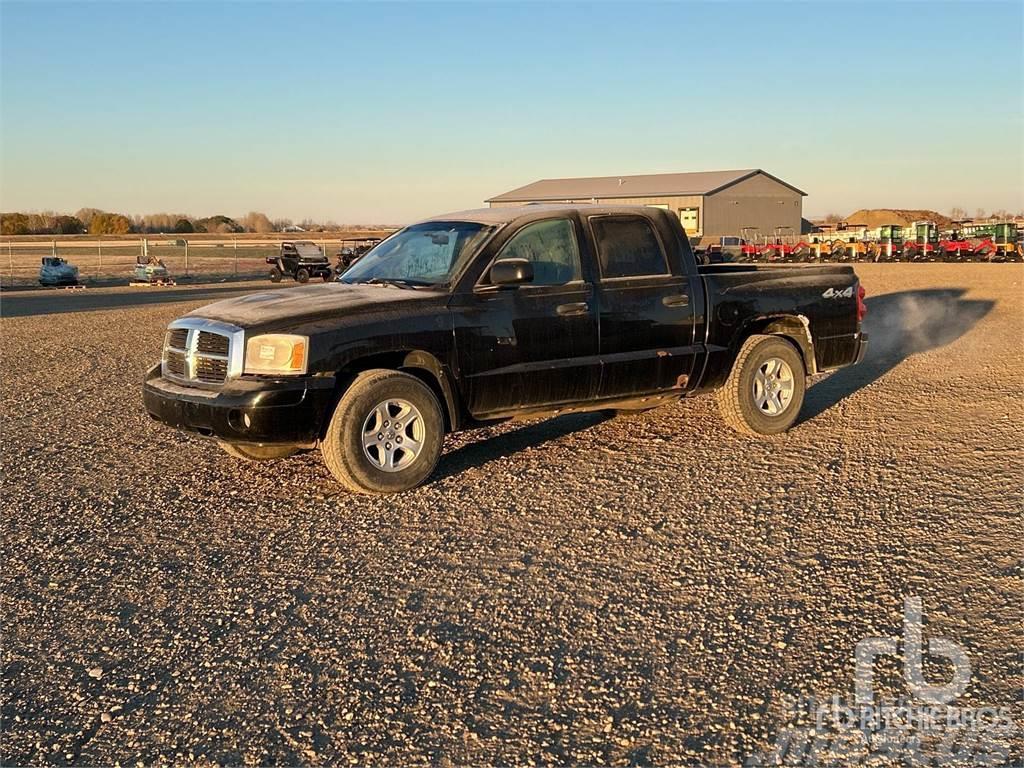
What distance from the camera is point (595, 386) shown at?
7062mm

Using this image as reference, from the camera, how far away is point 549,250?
23.2 ft

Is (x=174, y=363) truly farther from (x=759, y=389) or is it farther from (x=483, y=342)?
(x=759, y=389)

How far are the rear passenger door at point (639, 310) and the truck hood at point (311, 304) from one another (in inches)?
52.2

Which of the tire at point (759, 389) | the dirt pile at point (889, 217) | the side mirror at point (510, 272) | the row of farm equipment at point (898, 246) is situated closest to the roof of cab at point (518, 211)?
the side mirror at point (510, 272)

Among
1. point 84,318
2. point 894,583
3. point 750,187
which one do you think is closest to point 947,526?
point 894,583

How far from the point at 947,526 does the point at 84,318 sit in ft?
65.5

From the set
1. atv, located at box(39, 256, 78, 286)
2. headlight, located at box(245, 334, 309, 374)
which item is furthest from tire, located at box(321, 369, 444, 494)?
atv, located at box(39, 256, 78, 286)

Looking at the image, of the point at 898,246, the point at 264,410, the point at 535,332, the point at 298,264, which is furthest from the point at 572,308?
the point at 898,246

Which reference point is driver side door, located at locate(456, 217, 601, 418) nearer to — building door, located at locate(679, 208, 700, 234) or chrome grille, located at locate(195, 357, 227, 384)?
chrome grille, located at locate(195, 357, 227, 384)

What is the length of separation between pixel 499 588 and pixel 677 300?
3.47 meters

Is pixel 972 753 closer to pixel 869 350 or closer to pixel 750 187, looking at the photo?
pixel 869 350

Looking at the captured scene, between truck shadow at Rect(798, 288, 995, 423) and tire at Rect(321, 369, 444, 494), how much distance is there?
381 centimetres

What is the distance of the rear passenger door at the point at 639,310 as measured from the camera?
7.11 m

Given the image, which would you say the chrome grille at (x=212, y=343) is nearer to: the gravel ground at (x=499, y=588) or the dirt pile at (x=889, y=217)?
the gravel ground at (x=499, y=588)
